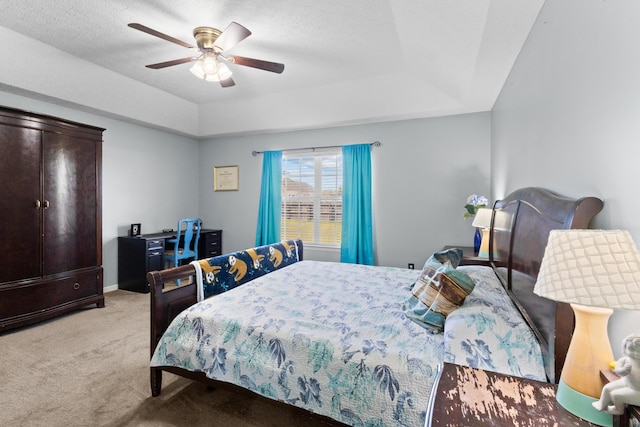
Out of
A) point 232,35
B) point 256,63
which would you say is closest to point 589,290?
Answer: point 232,35

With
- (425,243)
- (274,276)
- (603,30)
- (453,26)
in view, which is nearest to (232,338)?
(274,276)

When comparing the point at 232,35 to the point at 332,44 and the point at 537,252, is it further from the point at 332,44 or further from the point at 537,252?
the point at 537,252

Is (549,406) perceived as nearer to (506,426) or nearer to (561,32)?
(506,426)

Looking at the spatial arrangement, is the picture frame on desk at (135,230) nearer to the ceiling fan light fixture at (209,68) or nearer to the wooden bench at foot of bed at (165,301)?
the ceiling fan light fixture at (209,68)

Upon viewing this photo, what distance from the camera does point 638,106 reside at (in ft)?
2.83

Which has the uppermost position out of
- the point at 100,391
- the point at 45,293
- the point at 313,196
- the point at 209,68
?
the point at 209,68

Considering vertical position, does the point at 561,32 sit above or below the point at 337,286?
above

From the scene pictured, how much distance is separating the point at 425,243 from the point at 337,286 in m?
2.07

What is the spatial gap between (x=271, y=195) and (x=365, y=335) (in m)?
3.57

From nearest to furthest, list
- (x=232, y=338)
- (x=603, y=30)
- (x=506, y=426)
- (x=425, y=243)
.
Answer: (x=506, y=426) → (x=603, y=30) → (x=232, y=338) → (x=425, y=243)

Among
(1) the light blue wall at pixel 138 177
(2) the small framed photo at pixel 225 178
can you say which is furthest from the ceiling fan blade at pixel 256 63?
(2) the small framed photo at pixel 225 178

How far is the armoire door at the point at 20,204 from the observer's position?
2.79 metres

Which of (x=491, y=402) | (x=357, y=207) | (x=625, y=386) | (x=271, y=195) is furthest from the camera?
(x=271, y=195)

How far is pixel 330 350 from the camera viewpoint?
57.0 inches
